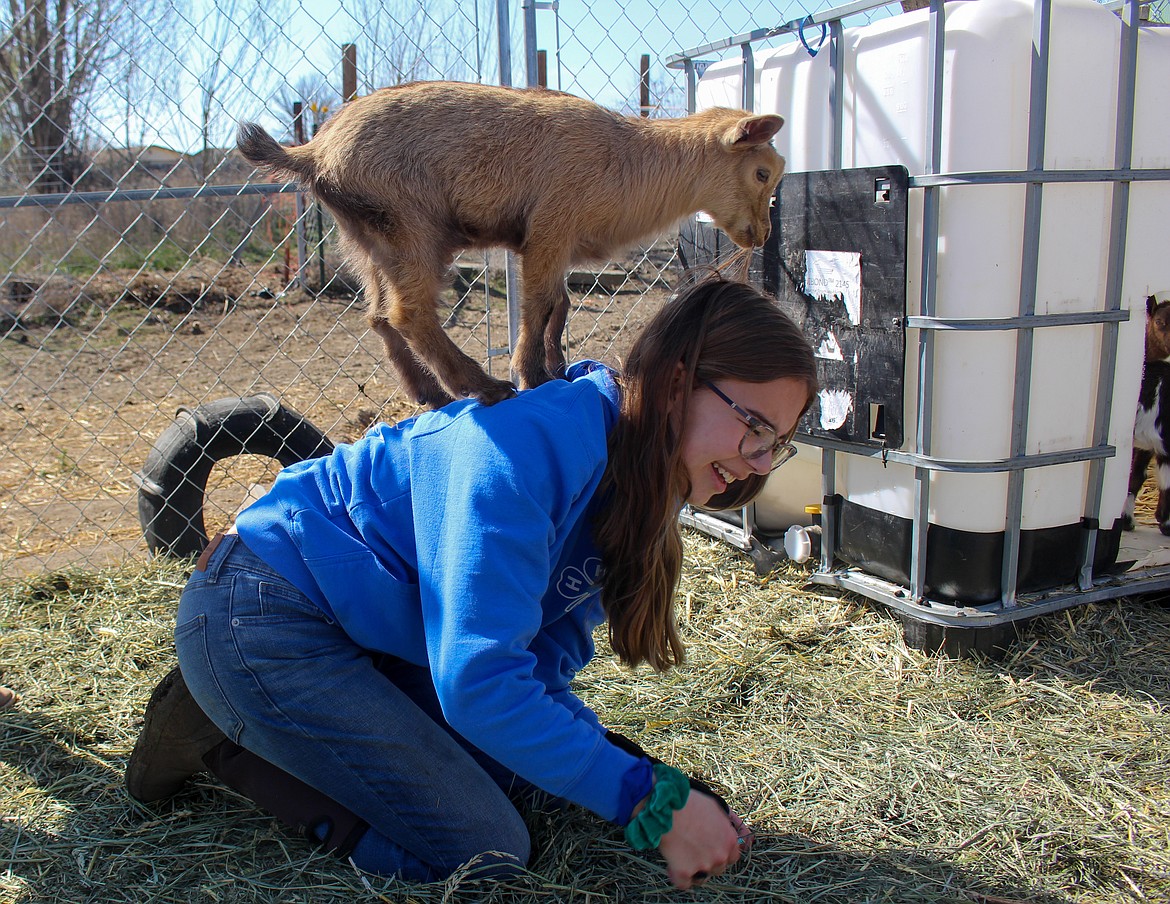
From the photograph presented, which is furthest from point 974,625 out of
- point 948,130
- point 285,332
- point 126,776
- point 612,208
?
point 285,332

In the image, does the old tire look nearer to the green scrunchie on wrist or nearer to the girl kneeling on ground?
the girl kneeling on ground

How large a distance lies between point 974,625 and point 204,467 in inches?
113

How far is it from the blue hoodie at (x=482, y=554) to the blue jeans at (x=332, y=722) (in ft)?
0.23

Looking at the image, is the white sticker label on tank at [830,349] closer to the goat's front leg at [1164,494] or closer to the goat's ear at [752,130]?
the goat's ear at [752,130]

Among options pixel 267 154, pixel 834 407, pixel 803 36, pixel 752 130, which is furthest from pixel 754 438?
pixel 803 36

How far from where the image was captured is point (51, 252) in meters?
9.64

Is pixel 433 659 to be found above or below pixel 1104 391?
below

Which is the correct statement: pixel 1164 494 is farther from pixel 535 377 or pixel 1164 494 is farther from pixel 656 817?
pixel 656 817

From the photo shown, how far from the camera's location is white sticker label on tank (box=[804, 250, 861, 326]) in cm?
299

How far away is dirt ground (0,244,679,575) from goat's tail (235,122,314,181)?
61cm

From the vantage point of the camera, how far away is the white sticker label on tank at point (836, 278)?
118 inches

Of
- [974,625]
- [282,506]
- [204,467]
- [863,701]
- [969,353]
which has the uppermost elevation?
[969,353]

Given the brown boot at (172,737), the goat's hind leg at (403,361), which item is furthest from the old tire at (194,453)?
the brown boot at (172,737)

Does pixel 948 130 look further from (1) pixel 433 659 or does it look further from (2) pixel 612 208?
(1) pixel 433 659
